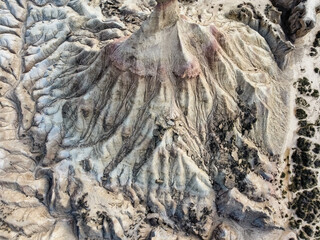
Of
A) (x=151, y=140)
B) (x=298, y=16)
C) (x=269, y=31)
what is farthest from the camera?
(x=298, y=16)

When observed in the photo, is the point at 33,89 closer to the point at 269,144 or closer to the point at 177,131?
the point at 177,131

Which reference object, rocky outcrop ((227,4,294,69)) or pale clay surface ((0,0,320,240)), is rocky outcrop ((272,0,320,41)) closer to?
rocky outcrop ((227,4,294,69))

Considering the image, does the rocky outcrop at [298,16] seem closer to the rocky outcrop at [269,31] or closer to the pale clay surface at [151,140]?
the rocky outcrop at [269,31]

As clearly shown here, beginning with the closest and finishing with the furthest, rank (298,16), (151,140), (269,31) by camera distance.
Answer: (151,140)
(269,31)
(298,16)

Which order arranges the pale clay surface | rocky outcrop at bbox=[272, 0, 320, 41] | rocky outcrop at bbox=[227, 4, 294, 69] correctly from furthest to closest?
rocky outcrop at bbox=[272, 0, 320, 41]
rocky outcrop at bbox=[227, 4, 294, 69]
the pale clay surface

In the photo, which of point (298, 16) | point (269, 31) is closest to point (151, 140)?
point (269, 31)

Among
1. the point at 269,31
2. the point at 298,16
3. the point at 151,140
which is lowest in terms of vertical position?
the point at 151,140

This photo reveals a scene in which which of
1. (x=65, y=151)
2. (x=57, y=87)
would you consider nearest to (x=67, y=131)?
(x=65, y=151)

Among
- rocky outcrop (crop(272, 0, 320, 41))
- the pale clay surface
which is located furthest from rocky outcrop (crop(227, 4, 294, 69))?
rocky outcrop (crop(272, 0, 320, 41))

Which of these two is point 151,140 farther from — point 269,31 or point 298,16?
point 298,16
